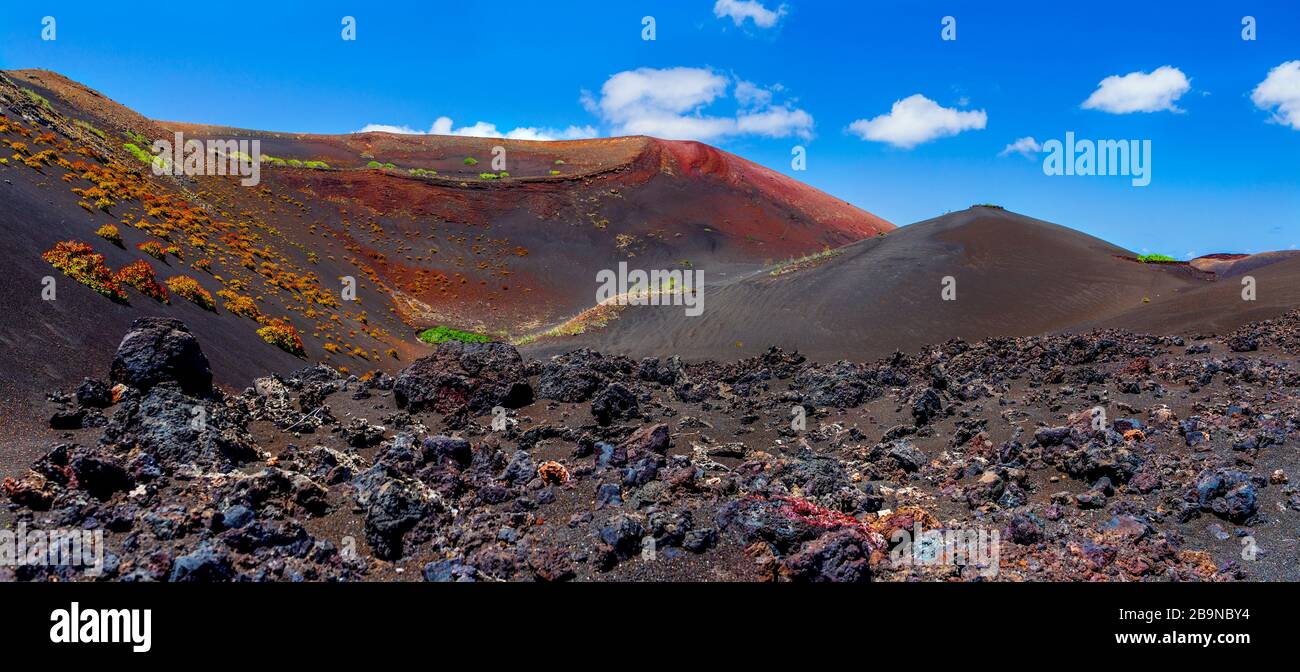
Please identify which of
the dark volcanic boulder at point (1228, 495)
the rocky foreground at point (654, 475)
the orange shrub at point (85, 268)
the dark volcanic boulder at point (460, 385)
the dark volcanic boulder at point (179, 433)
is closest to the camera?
the rocky foreground at point (654, 475)

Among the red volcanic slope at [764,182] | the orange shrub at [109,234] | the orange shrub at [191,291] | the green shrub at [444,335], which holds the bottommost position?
the green shrub at [444,335]

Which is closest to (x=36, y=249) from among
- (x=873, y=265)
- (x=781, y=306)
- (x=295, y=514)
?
(x=295, y=514)

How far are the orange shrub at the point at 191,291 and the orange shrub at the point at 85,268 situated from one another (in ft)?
7.07

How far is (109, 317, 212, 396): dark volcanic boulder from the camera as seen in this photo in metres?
8.82

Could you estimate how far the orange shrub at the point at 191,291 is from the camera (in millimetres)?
15180

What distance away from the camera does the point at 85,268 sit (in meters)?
12.5

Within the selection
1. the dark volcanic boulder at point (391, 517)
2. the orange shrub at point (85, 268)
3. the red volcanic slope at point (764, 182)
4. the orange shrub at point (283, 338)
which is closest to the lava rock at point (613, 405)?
the dark volcanic boulder at point (391, 517)

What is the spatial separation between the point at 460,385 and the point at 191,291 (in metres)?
8.70

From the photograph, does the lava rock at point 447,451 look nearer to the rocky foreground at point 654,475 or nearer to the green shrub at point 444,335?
the rocky foreground at point 654,475

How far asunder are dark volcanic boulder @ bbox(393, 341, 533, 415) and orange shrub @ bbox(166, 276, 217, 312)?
7392 millimetres

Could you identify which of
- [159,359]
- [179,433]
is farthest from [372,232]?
[179,433]

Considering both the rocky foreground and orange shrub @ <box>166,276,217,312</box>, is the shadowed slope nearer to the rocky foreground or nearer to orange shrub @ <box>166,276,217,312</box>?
the rocky foreground
